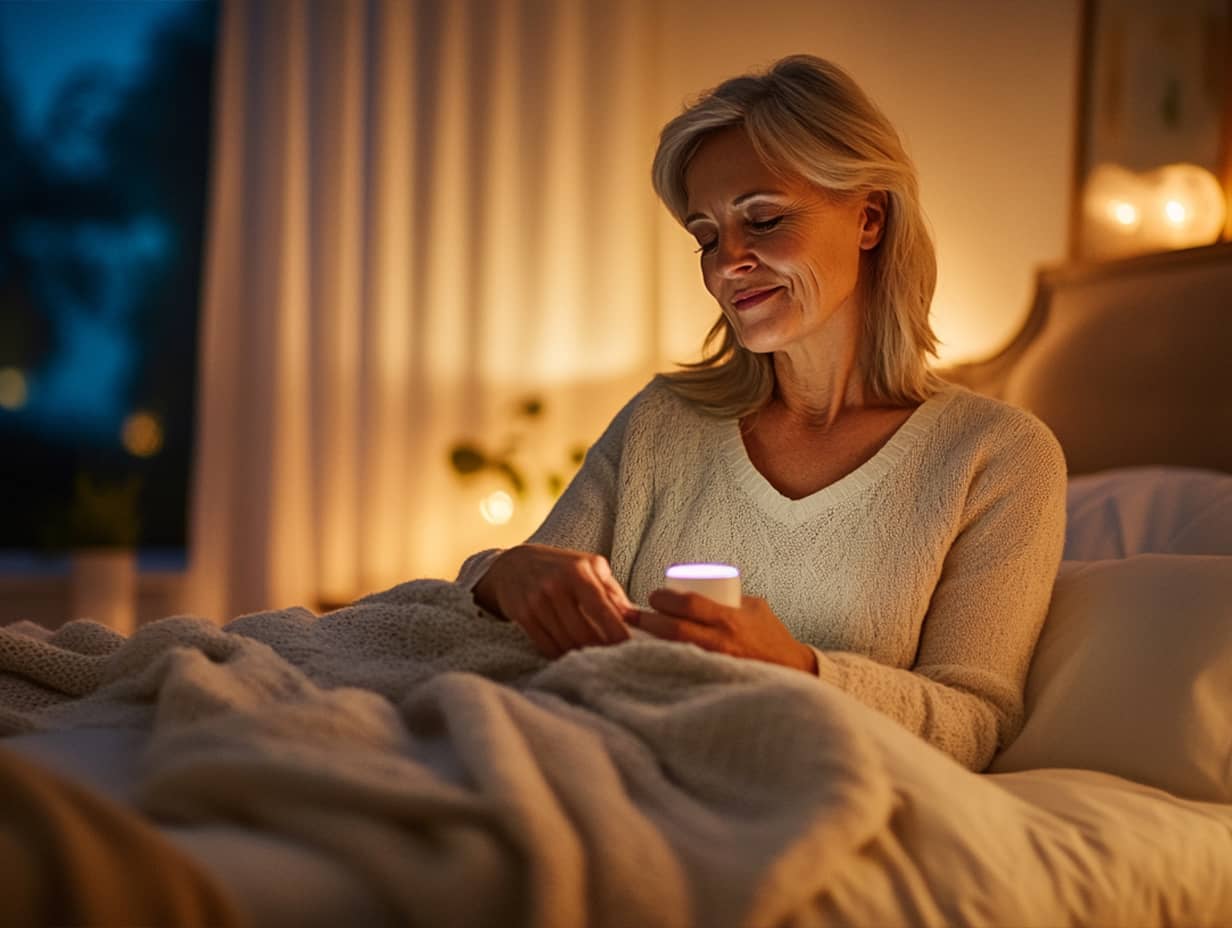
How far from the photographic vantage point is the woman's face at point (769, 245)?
169cm

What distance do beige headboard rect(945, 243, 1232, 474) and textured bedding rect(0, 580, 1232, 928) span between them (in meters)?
1.19

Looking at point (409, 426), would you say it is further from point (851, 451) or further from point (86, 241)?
point (851, 451)

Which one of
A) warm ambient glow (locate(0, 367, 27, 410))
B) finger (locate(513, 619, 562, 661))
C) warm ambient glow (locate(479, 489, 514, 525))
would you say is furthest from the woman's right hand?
warm ambient glow (locate(0, 367, 27, 410))

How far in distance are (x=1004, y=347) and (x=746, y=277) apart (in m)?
1.19

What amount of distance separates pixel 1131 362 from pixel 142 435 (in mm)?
3016

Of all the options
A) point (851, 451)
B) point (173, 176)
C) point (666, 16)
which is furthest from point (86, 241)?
point (851, 451)

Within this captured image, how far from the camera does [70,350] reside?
3986 mm

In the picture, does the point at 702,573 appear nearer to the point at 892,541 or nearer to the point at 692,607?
the point at 692,607

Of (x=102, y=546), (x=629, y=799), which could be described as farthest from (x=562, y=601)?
(x=102, y=546)

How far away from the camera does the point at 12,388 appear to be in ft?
12.9

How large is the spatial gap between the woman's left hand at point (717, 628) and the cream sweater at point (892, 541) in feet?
0.19

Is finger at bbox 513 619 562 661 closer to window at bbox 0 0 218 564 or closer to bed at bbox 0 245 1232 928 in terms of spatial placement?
bed at bbox 0 245 1232 928

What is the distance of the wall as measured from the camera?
9.75ft

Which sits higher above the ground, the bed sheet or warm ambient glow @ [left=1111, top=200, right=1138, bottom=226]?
warm ambient glow @ [left=1111, top=200, right=1138, bottom=226]
